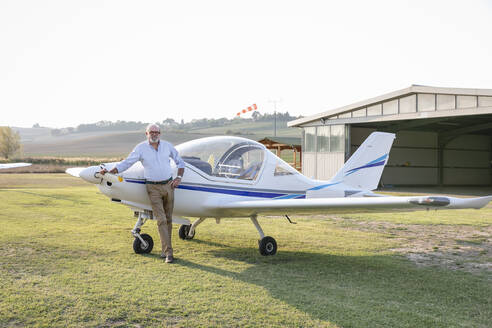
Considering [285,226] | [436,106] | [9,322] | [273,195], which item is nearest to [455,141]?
[436,106]

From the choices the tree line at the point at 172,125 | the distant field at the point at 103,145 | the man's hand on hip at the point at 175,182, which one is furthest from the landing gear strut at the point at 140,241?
the tree line at the point at 172,125

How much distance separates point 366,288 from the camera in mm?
5156

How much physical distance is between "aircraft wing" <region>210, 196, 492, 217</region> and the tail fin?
84.6 inches

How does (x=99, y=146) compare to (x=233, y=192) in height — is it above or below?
above

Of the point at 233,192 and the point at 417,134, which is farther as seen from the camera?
the point at 417,134

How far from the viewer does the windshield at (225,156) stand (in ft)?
22.9

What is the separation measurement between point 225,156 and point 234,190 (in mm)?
588

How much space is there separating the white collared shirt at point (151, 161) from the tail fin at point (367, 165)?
11.8 feet

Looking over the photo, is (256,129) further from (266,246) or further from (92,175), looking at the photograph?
(92,175)

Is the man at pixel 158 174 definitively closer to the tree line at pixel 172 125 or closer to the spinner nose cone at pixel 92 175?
the spinner nose cone at pixel 92 175

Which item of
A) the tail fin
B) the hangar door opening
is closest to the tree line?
the hangar door opening

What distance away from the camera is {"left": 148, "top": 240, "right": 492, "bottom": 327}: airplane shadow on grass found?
13.8ft

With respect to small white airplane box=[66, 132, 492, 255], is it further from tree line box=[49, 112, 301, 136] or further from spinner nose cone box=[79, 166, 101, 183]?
tree line box=[49, 112, 301, 136]

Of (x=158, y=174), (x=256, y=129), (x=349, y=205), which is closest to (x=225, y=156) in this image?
(x=158, y=174)
